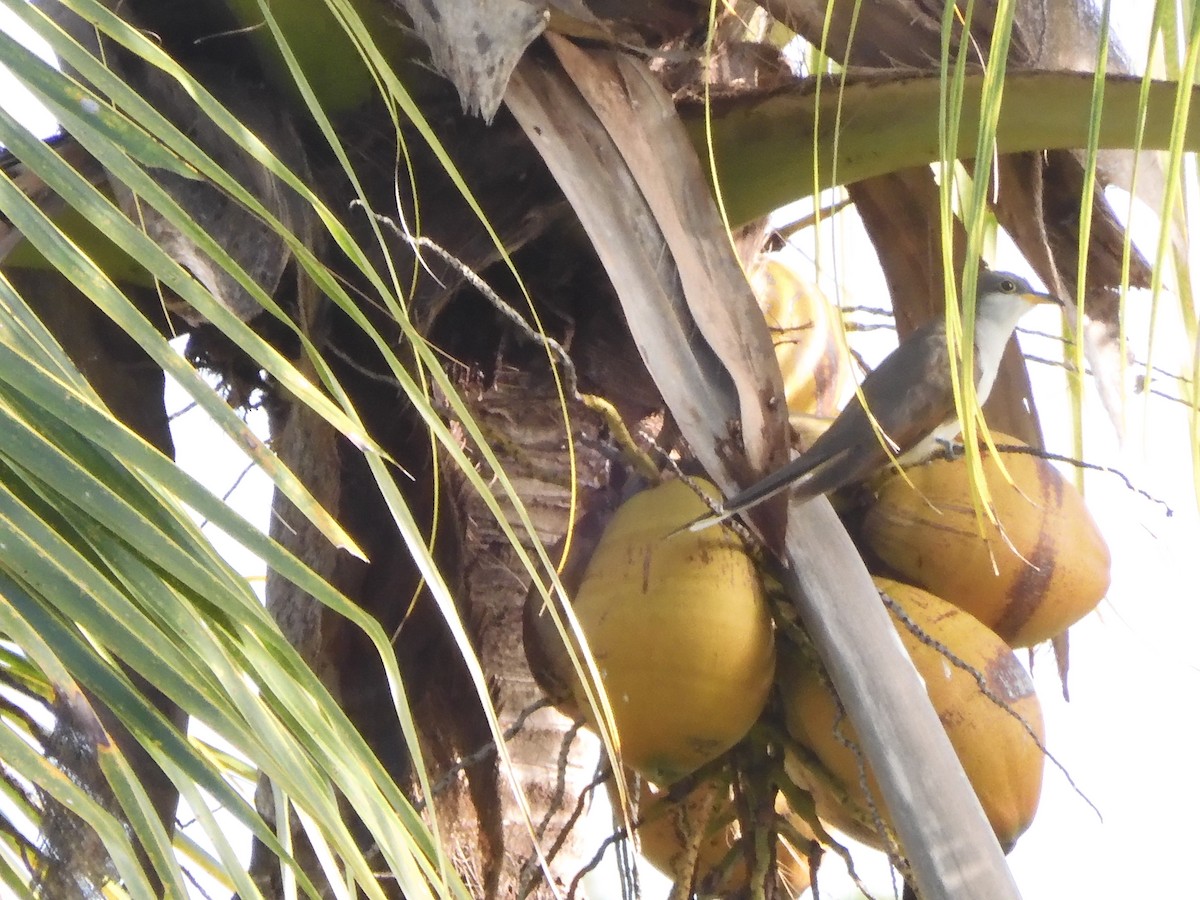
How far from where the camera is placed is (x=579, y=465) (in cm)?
117

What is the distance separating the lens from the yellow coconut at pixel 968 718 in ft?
2.94

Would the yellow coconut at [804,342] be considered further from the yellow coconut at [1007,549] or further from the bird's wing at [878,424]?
the yellow coconut at [1007,549]

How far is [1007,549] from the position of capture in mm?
977

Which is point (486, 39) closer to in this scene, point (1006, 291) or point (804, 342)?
point (804, 342)

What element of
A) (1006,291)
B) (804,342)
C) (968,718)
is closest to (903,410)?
(804,342)

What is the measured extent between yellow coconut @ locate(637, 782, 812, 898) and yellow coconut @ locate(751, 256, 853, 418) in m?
0.50

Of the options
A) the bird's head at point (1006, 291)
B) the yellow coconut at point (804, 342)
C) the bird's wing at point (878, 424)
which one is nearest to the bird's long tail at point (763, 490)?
the bird's wing at point (878, 424)

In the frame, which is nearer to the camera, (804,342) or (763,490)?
(763,490)

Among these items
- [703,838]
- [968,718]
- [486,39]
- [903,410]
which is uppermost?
[903,410]

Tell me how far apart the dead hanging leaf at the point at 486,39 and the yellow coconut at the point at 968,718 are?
0.44 metres

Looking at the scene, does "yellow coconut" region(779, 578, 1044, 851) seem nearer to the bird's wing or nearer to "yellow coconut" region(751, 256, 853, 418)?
the bird's wing

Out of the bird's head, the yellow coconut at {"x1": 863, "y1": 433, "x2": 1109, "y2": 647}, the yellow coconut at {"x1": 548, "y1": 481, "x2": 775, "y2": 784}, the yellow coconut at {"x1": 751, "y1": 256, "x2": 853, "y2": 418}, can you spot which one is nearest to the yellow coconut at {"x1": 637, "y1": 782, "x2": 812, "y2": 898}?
the yellow coconut at {"x1": 548, "y1": 481, "x2": 775, "y2": 784}

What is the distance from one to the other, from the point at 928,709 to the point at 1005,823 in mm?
202

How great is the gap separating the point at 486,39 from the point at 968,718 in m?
0.54
